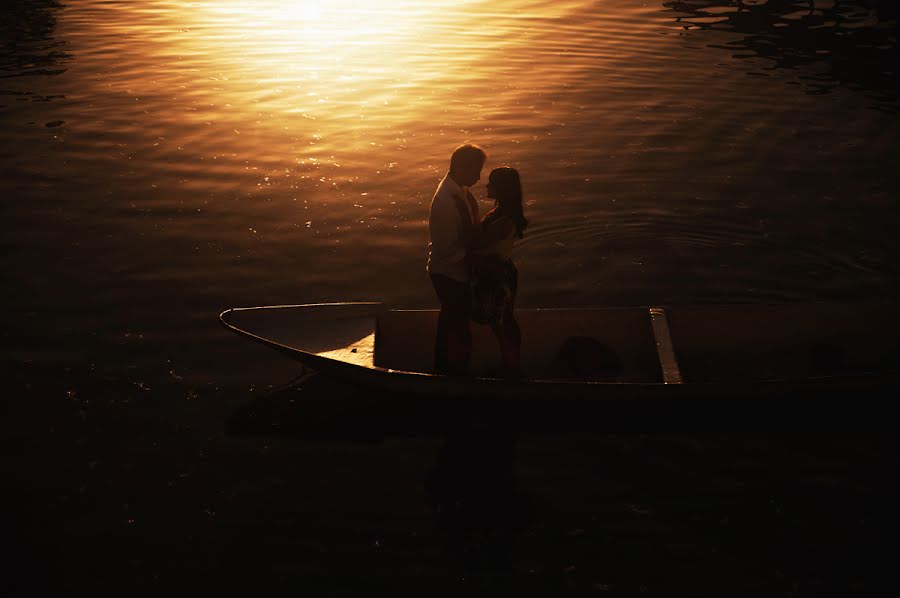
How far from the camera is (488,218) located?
848cm

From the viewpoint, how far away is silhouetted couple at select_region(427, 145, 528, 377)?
8.26 meters

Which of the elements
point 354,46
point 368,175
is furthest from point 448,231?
point 354,46

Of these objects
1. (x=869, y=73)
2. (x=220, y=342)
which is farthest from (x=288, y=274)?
(x=869, y=73)

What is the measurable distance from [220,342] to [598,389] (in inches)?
197

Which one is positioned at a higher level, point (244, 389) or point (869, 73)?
point (869, 73)

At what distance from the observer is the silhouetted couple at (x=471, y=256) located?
27.1 feet

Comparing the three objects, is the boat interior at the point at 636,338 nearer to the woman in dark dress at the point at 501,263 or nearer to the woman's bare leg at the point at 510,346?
the woman's bare leg at the point at 510,346

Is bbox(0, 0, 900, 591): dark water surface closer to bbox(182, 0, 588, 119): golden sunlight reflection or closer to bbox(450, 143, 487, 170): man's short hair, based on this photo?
bbox(182, 0, 588, 119): golden sunlight reflection

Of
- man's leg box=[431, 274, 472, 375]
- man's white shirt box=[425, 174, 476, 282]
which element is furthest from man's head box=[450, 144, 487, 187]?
man's leg box=[431, 274, 472, 375]

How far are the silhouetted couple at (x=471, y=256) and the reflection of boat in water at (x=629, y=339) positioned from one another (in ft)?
1.93

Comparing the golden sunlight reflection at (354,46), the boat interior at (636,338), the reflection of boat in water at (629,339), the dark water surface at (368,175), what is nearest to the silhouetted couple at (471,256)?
the reflection of boat in water at (629,339)

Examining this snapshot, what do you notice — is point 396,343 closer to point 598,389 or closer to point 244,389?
point 244,389

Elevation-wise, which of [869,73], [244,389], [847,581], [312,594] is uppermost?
[869,73]

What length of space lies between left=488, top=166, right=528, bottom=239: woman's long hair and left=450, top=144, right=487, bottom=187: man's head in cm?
16
